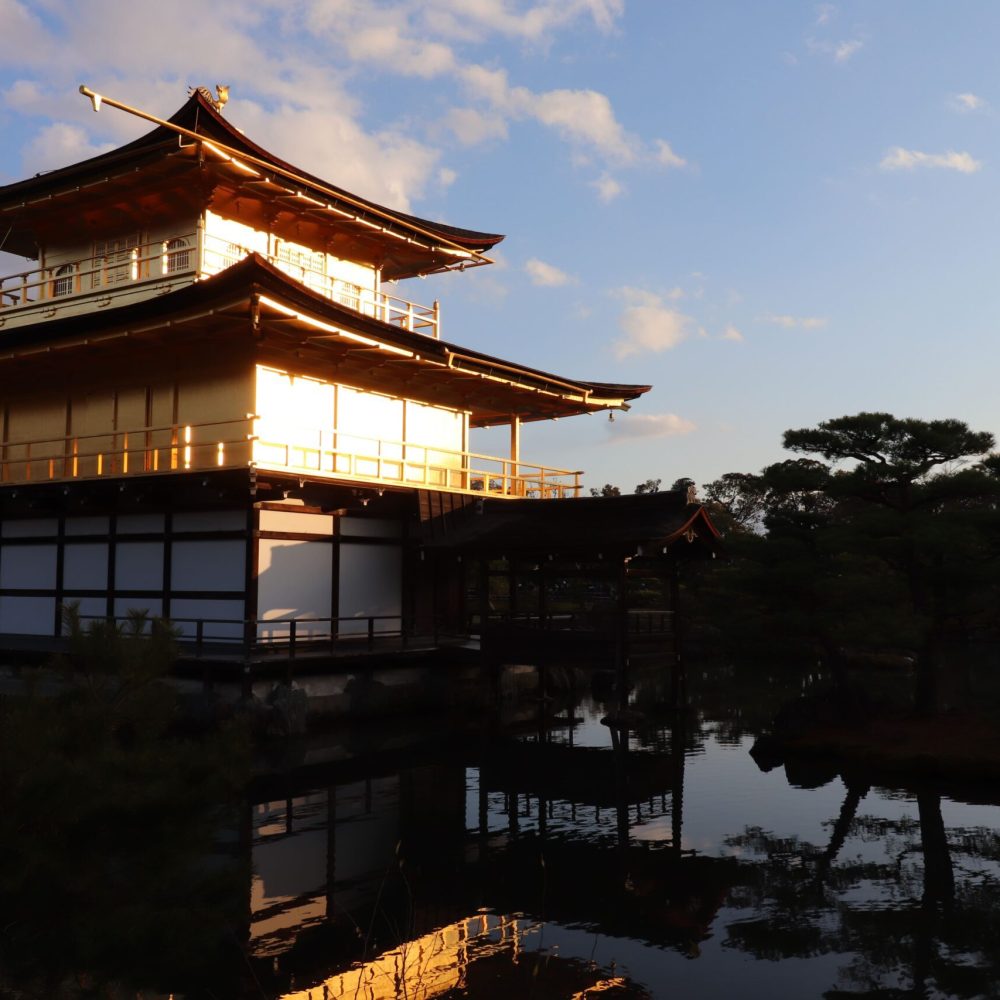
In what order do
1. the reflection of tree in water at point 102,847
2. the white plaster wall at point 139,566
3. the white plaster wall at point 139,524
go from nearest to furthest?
the reflection of tree in water at point 102,847 → the white plaster wall at point 139,566 → the white plaster wall at point 139,524

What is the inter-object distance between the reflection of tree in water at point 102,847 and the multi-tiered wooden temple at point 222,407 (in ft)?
47.6

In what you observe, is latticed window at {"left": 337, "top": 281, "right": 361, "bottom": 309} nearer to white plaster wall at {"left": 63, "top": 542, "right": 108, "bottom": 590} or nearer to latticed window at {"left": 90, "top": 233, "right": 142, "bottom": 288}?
latticed window at {"left": 90, "top": 233, "right": 142, "bottom": 288}

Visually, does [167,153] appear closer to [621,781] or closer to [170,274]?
[170,274]

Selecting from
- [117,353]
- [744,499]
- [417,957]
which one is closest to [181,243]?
[117,353]

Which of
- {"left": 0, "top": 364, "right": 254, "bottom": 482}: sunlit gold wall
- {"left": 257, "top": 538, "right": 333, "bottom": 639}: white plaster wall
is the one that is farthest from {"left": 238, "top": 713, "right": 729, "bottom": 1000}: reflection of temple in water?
{"left": 0, "top": 364, "right": 254, "bottom": 482}: sunlit gold wall

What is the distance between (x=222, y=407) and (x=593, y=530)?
907 centimetres

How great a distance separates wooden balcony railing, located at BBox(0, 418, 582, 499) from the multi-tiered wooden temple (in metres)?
0.08

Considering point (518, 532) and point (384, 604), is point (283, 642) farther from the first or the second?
point (518, 532)

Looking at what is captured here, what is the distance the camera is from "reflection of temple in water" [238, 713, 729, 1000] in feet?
28.9

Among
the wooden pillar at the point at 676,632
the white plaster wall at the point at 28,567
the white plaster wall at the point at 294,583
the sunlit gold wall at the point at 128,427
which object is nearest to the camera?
the white plaster wall at the point at 294,583

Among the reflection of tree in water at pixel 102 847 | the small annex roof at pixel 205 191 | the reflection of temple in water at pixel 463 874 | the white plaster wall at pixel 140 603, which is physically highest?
the small annex roof at pixel 205 191

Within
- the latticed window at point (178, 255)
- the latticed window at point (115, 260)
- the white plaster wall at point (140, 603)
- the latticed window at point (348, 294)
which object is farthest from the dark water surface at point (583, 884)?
the latticed window at point (115, 260)

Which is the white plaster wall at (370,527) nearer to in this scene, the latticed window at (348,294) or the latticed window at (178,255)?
the latticed window at (348,294)

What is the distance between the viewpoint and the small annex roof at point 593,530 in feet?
66.6
